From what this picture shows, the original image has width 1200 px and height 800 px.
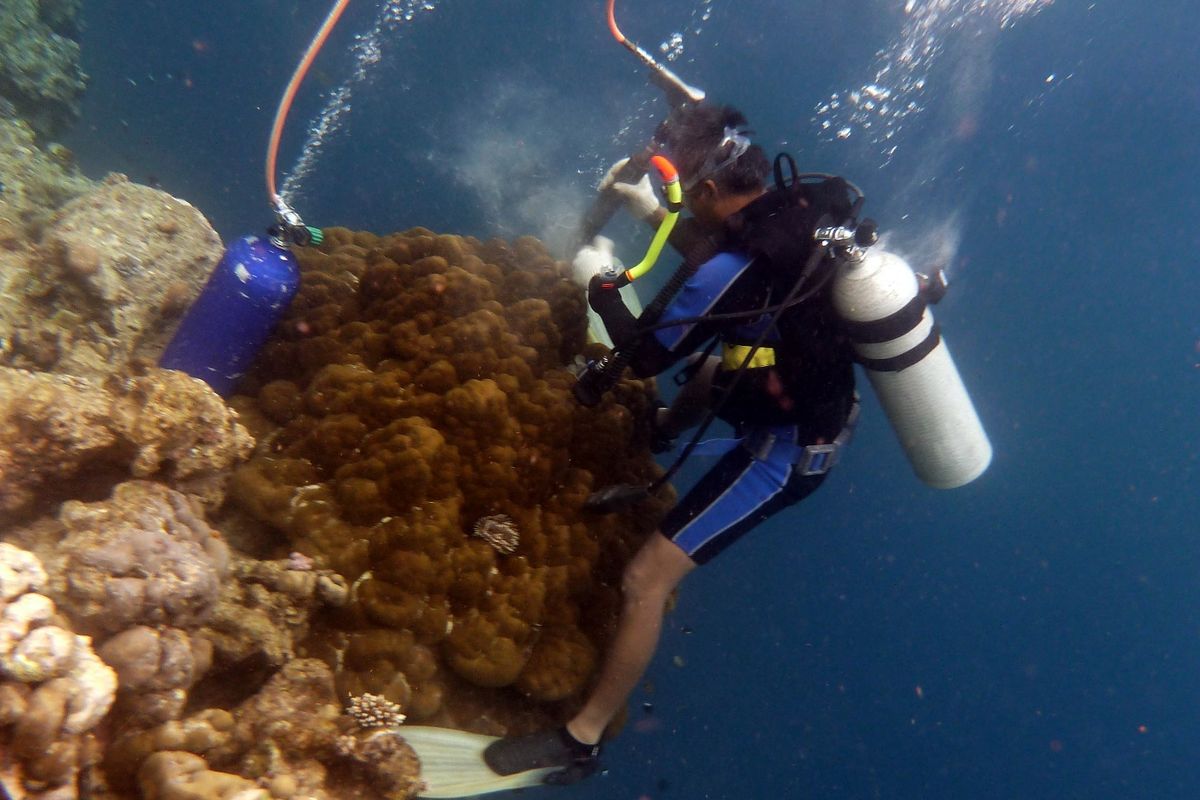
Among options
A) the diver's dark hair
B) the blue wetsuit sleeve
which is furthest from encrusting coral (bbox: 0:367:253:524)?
the diver's dark hair

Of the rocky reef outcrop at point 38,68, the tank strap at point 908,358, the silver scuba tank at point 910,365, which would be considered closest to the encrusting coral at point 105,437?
the silver scuba tank at point 910,365

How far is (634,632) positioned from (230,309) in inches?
131

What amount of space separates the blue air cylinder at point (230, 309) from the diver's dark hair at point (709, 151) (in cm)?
265

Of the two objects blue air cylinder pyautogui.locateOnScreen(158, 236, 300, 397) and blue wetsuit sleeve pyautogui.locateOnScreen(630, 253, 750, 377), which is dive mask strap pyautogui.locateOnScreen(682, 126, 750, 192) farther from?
blue air cylinder pyautogui.locateOnScreen(158, 236, 300, 397)

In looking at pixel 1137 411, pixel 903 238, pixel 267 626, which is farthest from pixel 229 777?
pixel 1137 411

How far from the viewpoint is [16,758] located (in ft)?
5.95

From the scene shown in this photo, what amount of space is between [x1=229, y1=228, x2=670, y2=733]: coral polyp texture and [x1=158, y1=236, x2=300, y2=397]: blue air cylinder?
10.8 inches

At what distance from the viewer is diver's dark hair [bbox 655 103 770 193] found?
3.94 m

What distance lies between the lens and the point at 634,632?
163 inches

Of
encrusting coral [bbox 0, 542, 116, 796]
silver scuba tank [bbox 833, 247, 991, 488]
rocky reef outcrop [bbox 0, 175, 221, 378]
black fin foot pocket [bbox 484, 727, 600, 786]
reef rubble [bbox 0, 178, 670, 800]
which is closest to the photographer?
encrusting coral [bbox 0, 542, 116, 796]

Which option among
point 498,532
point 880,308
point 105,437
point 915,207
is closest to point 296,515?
point 105,437

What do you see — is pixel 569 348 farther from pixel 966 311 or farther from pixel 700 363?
pixel 966 311

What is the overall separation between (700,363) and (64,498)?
138 inches

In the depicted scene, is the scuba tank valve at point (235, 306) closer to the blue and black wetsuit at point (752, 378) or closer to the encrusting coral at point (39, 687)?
the blue and black wetsuit at point (752, 378)
